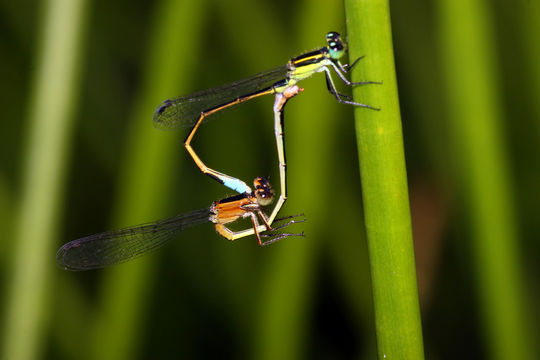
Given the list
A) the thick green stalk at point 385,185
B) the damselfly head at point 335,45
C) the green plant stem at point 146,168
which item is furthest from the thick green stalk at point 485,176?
the green plant stem at point 146,168

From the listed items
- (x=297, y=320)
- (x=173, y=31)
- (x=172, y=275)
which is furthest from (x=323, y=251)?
(x=173, y=31)

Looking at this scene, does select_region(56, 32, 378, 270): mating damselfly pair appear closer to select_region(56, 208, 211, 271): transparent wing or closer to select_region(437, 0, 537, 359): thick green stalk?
select_region(56, 208, 211, 271): transparent wing

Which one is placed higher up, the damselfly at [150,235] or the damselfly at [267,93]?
the damselfly at [267,93]

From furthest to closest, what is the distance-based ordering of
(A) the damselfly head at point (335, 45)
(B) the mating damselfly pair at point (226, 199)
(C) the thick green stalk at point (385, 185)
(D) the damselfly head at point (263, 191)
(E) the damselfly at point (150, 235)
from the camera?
(E) the damselfly at point (150, 235)
(D) the damselfly head at point (263, 191)
(B) the mating damselfly pair at point (226, 199)
(A) the damselfly head at point (335, 45)
(C) the thick green stalk at point (385, 185)

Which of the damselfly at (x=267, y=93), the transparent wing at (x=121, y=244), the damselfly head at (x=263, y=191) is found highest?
the damselfly at (x=267, y=93)

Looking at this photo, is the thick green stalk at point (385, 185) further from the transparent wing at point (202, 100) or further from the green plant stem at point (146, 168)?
the green plant stem at point (146, 168)

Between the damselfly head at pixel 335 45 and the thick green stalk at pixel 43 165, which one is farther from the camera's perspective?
the thick green stalk at pixel 43 165

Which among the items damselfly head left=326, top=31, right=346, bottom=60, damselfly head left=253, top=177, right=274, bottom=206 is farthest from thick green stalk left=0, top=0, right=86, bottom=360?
damselfly head left=326, top=31, right=346, bottom=60

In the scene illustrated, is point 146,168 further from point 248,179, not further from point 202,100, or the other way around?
point 248,179
